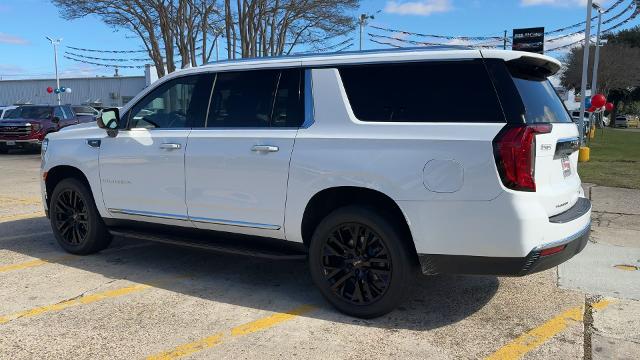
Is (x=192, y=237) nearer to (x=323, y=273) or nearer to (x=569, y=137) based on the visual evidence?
(x=323, y=273)

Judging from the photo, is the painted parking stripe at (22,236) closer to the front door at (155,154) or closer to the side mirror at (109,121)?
the front door at (155,154)

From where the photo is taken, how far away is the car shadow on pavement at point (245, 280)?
14.1ft

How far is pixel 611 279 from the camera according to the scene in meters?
5.09

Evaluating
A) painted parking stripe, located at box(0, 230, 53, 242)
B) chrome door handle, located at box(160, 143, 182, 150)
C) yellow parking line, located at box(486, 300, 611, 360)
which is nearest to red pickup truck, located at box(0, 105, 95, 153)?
painted parking stripe, located at box(0, 230, 53, 242)

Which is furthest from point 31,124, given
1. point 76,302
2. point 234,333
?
point 234,333

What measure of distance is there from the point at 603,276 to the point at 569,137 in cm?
185

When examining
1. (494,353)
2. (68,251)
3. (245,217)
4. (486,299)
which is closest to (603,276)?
(486,299)

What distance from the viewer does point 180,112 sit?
5.07 meters

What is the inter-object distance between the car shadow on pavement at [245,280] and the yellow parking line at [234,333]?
3.8 inches

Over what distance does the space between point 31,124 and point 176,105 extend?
17420 mm

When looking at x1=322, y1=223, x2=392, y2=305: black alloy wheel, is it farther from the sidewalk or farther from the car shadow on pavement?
the sidewalk

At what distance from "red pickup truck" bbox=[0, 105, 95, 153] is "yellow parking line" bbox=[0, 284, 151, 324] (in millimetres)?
16561

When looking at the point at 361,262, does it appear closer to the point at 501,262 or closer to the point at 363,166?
the point at 363,166

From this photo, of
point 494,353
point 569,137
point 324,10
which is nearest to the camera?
point 494,353
